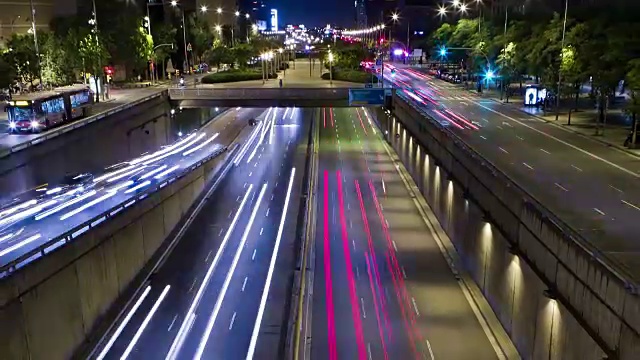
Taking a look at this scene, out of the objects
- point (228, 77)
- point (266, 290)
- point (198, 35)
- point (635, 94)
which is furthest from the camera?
point (198, 35)

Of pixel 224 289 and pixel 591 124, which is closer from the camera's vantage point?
pixel 224 289

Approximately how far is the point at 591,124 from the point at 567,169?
61.9ft

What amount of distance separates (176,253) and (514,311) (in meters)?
18.2

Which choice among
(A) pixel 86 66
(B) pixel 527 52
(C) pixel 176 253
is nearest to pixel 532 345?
(C) pixel 176 253

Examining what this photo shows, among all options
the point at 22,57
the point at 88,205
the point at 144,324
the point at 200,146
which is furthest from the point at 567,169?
the point at 22,57

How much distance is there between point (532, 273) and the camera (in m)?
19.6

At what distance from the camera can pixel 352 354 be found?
21.8 m

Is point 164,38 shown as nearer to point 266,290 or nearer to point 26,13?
point 26,13


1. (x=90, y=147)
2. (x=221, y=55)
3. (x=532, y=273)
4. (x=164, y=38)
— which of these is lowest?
(x=532, y=273)

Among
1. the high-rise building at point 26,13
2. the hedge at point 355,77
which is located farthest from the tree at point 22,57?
the hedge at point 355,77

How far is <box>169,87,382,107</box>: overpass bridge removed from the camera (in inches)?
2228

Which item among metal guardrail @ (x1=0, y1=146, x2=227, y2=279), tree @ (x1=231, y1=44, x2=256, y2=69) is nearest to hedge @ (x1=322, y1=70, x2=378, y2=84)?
tree @ (x1=231, y1=44, x2=256, y2=69)

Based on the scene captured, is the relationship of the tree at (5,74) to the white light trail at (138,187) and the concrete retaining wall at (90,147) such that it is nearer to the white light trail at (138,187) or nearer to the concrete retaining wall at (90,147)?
the concrete retaining wall at (90,147)

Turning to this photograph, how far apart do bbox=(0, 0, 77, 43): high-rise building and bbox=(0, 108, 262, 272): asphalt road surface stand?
27.7 m
